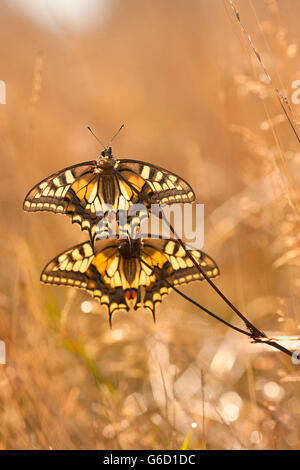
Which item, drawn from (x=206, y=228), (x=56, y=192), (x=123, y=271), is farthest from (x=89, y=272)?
(x=206, y=228)

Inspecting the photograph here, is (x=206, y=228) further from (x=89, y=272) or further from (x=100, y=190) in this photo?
(x=100, y=190)

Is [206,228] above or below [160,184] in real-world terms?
above

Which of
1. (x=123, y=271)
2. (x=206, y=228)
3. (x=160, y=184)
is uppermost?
(x=206, y=228)

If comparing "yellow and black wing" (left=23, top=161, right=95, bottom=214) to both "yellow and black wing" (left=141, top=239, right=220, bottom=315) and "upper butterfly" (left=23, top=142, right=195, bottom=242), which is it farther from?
"yellow and black wing" (left=141, top=239, right=220, bottom=315)

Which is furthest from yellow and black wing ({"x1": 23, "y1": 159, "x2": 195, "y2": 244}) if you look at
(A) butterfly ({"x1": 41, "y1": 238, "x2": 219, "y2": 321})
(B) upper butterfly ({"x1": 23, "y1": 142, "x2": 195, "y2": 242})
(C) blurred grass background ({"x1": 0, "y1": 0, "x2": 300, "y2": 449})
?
(C) blurred grass background ({"x1": 0, "y1": 0, "x2": 300, "y2": 449})

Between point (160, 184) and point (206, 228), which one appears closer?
point (160, 184)

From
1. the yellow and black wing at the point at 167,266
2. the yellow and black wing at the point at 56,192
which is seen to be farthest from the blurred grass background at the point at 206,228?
the yellow and black wing at the point at 56,192

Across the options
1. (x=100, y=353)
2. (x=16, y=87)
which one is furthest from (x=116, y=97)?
(x=100, y=353)
